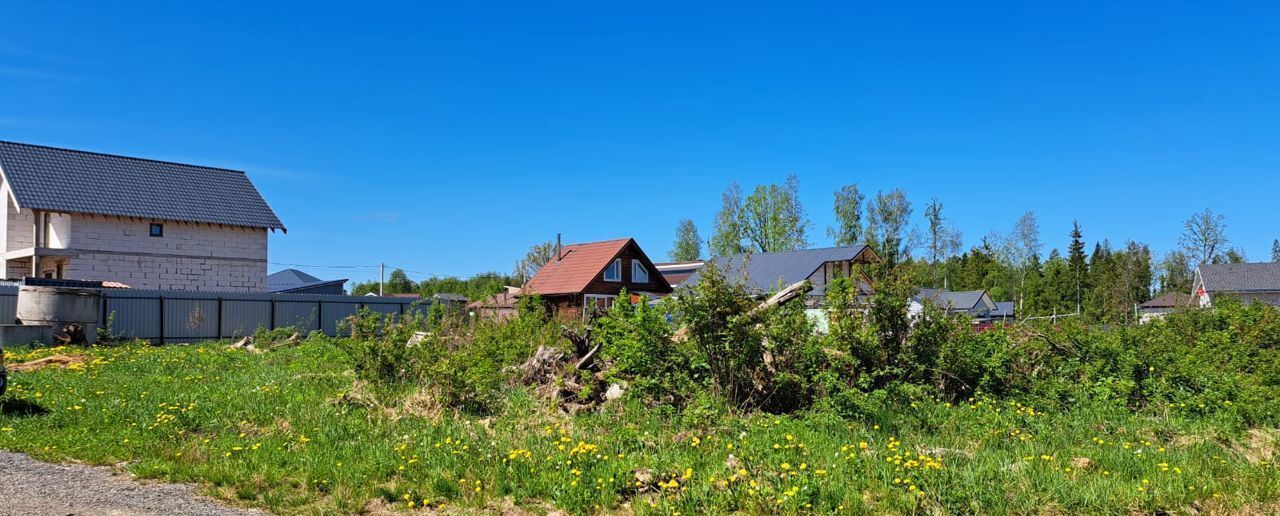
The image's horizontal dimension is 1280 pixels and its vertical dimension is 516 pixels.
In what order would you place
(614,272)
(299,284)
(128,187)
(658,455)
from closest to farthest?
(658,455) → (128,187) → (614,272) → (299,284)

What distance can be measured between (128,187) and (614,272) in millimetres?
23317

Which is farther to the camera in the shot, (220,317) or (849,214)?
(849,214)

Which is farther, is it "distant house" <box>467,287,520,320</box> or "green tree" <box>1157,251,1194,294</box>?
"green tree" <box>1157,251,1194,294</box>

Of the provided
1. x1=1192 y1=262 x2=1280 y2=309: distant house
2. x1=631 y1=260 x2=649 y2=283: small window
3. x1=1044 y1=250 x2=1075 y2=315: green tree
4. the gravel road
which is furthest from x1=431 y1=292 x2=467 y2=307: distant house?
x1=1192 y1=262 x2=1280 y2=309: distant house

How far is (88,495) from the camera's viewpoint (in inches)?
258

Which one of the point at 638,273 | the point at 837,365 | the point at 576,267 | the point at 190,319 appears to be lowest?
the point at 837,365

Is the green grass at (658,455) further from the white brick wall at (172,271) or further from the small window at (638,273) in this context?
the small window at (638,273)

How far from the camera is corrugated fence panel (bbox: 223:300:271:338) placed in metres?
27.4

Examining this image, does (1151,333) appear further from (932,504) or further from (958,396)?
(932,504)

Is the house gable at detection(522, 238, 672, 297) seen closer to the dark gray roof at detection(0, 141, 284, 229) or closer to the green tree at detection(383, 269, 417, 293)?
the dark gray roof at detection(0, 141, 284, 229)

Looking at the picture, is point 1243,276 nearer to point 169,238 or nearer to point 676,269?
point 676,269

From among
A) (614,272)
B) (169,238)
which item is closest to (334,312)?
(169,238)

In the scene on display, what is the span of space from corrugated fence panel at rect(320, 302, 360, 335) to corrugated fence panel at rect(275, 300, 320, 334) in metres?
0.36

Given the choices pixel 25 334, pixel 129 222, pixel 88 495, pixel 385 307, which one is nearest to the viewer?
pixel 88 495
